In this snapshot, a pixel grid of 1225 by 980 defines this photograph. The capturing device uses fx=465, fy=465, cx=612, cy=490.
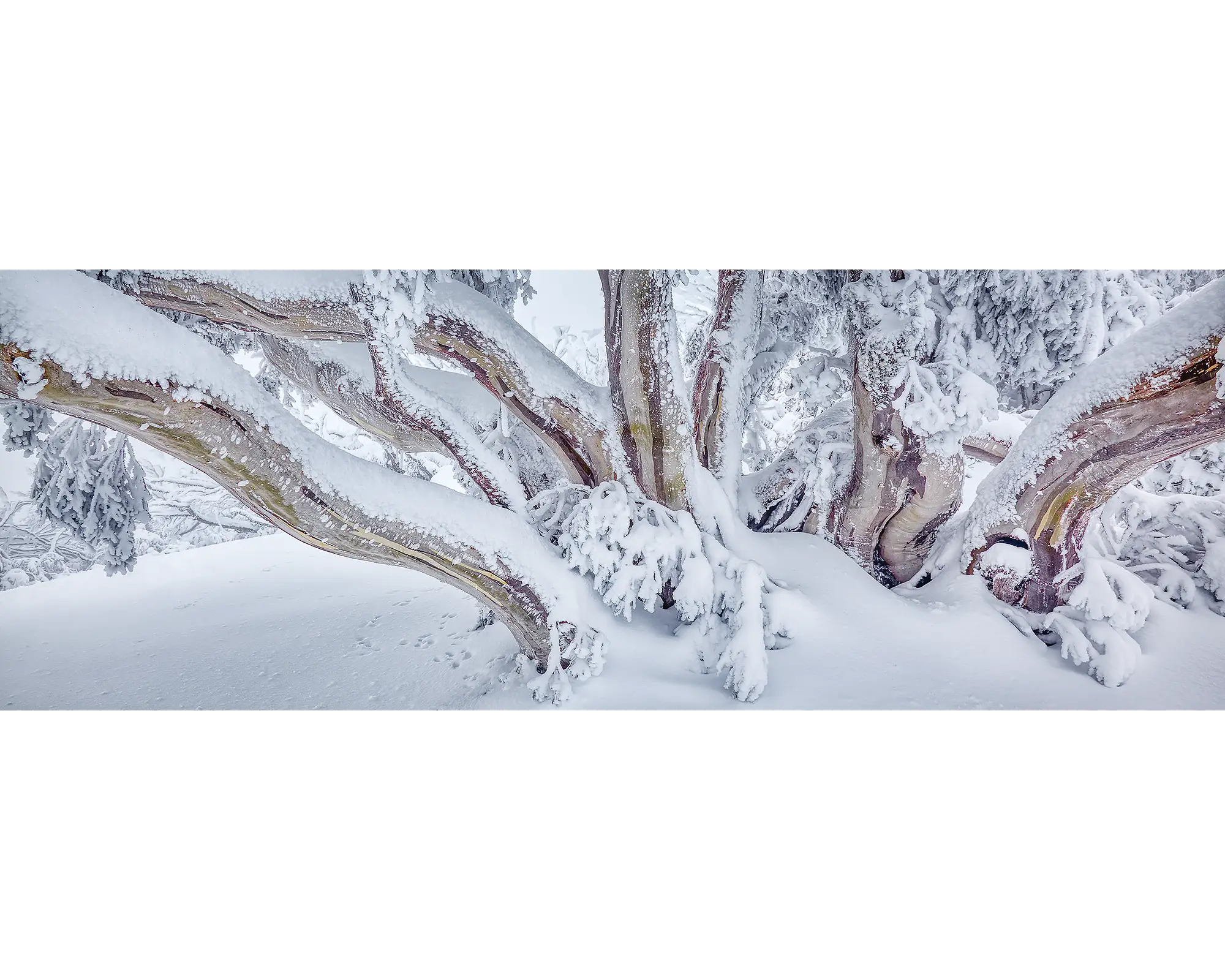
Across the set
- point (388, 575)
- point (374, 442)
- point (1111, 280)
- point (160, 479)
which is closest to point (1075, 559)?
point (1111, 280)

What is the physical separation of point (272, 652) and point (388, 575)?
29.7 inches

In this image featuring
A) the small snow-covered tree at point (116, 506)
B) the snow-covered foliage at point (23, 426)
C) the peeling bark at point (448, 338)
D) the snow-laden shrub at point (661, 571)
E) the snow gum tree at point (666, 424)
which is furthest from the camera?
the small snow-covered tree at point (116, 506)

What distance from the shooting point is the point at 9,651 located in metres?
1.74

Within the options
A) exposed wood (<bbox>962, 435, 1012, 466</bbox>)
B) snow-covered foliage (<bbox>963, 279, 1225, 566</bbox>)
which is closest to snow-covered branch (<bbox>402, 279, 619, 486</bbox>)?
snow-covered foliage (<bbox>963, 279, 1225, 566</bbox>)

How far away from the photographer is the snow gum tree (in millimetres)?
1265

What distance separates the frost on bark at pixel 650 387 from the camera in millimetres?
1908

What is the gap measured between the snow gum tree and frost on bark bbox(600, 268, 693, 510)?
11 millimetres

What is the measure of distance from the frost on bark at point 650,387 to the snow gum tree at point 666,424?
11 mm

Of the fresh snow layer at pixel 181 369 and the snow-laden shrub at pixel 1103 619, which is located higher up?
the fresh snow layer at pixel 181 369

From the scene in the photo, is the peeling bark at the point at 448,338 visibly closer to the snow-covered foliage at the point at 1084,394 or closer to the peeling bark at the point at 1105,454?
the snow-covered foliage at the point at 1084,394

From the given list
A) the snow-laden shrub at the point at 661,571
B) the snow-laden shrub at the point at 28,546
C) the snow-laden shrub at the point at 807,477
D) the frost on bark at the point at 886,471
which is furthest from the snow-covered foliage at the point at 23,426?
the frost on bark at the point at 886,471

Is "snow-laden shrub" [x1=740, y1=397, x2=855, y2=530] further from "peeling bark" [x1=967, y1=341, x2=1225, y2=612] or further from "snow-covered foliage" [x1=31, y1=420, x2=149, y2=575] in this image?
"snow-covered foliage" [x1=31, y1=420, x2=149, y2=575]

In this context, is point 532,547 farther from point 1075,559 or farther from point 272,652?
point 1075,559

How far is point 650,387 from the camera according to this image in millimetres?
1985
